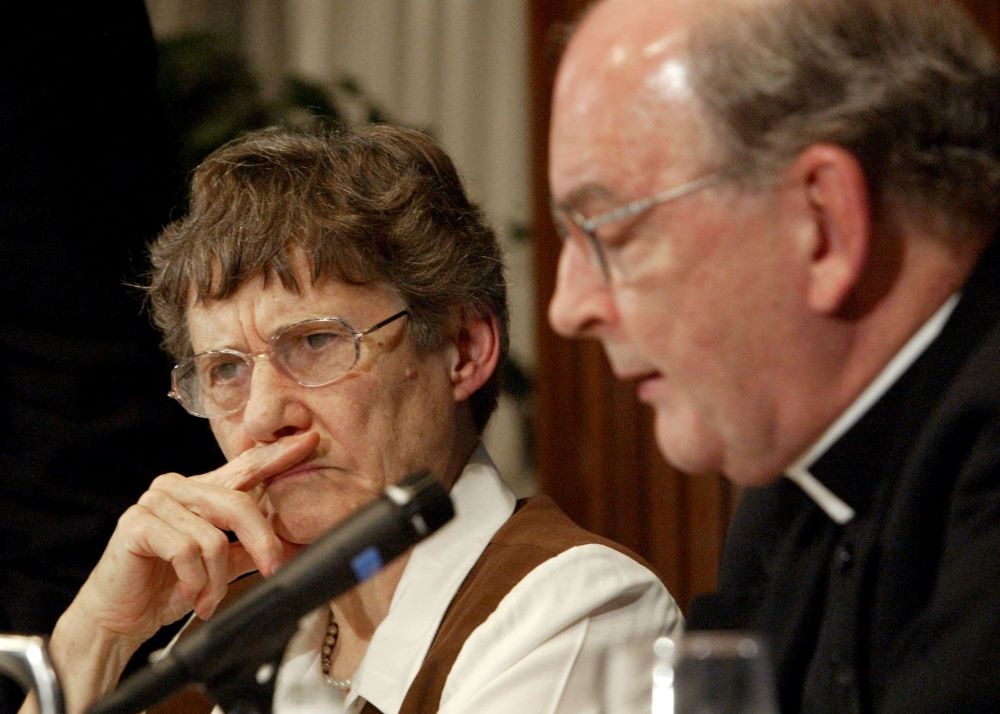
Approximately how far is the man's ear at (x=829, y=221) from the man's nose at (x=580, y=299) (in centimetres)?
19

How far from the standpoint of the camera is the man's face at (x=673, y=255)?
1244mm

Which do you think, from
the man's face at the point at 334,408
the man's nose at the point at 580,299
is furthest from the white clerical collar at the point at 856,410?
the man's face at the point at 334,408

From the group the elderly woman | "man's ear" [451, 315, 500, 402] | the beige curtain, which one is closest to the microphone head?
the elderly woman

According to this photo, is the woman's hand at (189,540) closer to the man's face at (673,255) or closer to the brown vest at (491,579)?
the brown vest at (491,579)

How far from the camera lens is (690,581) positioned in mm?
4023

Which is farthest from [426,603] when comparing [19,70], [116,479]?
[19,70]

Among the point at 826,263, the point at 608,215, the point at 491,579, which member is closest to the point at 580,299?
the point at 608,215

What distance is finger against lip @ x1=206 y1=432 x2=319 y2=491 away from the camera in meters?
1.99

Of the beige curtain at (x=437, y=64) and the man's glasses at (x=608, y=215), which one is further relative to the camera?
the beige curtain at (x=437, y=64)

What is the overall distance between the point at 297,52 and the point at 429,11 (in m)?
0.61

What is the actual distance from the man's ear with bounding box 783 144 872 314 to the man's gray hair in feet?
0.06

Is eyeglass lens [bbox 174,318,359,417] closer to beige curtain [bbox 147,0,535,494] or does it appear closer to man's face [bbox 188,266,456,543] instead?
man's face [bbox 188,266,456,543]

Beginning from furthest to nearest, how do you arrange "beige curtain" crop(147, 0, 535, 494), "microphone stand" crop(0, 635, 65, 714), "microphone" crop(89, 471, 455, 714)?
"beige curtain" crop(147, 0, 535, 494) < "microphone stand" crop(0, 635, 65, 714) < "microphone" crop(89, 471, 455, 714)

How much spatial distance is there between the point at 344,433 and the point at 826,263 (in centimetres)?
95
